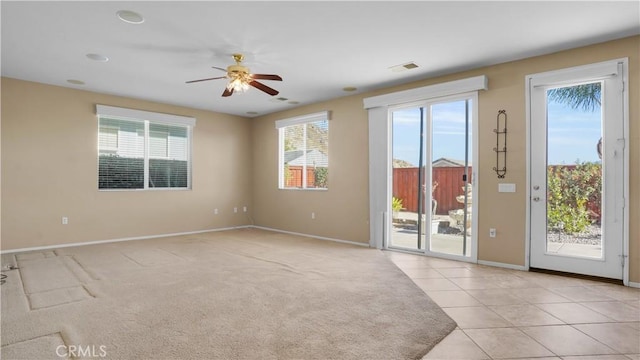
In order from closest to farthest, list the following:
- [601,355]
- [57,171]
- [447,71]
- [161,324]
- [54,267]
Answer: [601,355] < [161,324] < [54,267] < [447,71] < [57,171]

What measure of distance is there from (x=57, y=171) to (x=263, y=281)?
4.18 m

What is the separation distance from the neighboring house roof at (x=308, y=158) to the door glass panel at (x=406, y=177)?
1.54m

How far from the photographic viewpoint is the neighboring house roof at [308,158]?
260 inches

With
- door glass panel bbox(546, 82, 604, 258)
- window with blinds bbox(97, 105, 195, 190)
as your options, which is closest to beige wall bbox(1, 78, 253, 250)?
window with blinds bbox(97, 105, 195, 190)

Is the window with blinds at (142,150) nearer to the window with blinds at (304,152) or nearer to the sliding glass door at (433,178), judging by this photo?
the window with blinds at (304,152)

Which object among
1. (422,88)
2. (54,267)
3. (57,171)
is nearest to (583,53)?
(422,88)

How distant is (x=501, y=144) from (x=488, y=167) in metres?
0.33

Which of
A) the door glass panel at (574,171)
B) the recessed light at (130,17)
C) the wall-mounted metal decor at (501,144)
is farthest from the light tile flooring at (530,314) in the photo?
the recessed light at (130,17)

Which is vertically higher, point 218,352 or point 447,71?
point 447,71

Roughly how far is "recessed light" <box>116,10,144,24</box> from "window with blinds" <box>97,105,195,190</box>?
3.24m

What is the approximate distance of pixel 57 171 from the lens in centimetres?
544

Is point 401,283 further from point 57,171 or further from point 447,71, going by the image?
point 57,171

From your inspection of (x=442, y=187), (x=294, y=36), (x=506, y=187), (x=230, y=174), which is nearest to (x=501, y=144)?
(x=506, y=187)

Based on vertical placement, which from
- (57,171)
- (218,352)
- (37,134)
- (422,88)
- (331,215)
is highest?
(422,88)
